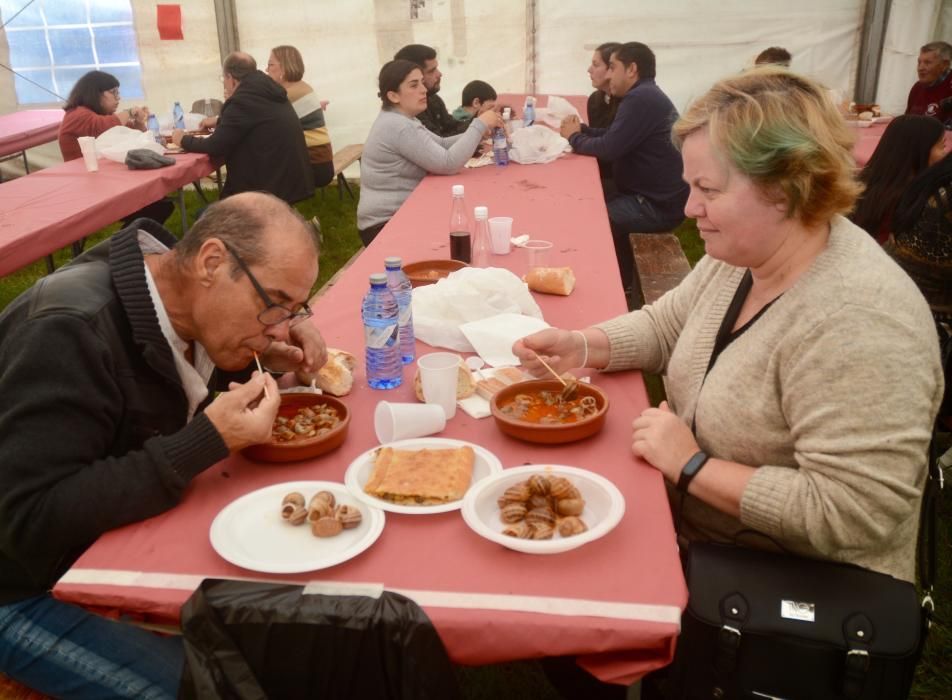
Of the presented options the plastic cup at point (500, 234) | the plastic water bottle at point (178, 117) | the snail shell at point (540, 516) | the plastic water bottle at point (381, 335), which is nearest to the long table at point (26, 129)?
the plastic water bottle at point (178, 117)

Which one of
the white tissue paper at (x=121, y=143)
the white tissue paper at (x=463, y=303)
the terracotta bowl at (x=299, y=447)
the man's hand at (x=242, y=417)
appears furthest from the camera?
the white tissue paper at (x=121, y=143)

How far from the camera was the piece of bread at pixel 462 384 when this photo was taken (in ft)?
7.08

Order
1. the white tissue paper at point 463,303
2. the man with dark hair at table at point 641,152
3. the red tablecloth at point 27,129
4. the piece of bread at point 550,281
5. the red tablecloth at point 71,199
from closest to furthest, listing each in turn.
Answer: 1. the white tissue paper at point 463,303
2. the piece of bread at point 550,281
3. the red tablecloth at point 71,199
4. the man with dark hair at table at point 641,152
5. the red tablecloth at point 27,129

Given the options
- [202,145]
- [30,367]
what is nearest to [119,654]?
[30,367]

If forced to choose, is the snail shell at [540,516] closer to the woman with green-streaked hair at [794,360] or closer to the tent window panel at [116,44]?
the woman with green-streaked hair at [794,360]

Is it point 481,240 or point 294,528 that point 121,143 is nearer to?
point 481,240

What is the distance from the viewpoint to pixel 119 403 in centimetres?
171

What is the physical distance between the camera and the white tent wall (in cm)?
829

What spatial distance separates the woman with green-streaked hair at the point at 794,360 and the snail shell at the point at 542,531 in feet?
1.20

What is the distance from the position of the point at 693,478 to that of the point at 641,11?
8.23 m

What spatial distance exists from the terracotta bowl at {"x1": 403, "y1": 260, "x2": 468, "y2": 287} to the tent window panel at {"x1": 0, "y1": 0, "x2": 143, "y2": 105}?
303 inches

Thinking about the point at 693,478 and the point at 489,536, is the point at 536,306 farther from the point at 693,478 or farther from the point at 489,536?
the point at 489,536

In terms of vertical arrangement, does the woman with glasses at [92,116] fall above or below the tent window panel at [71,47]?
below

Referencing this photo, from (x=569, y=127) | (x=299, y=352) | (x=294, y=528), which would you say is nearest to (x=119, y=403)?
(x=294, y=528)
